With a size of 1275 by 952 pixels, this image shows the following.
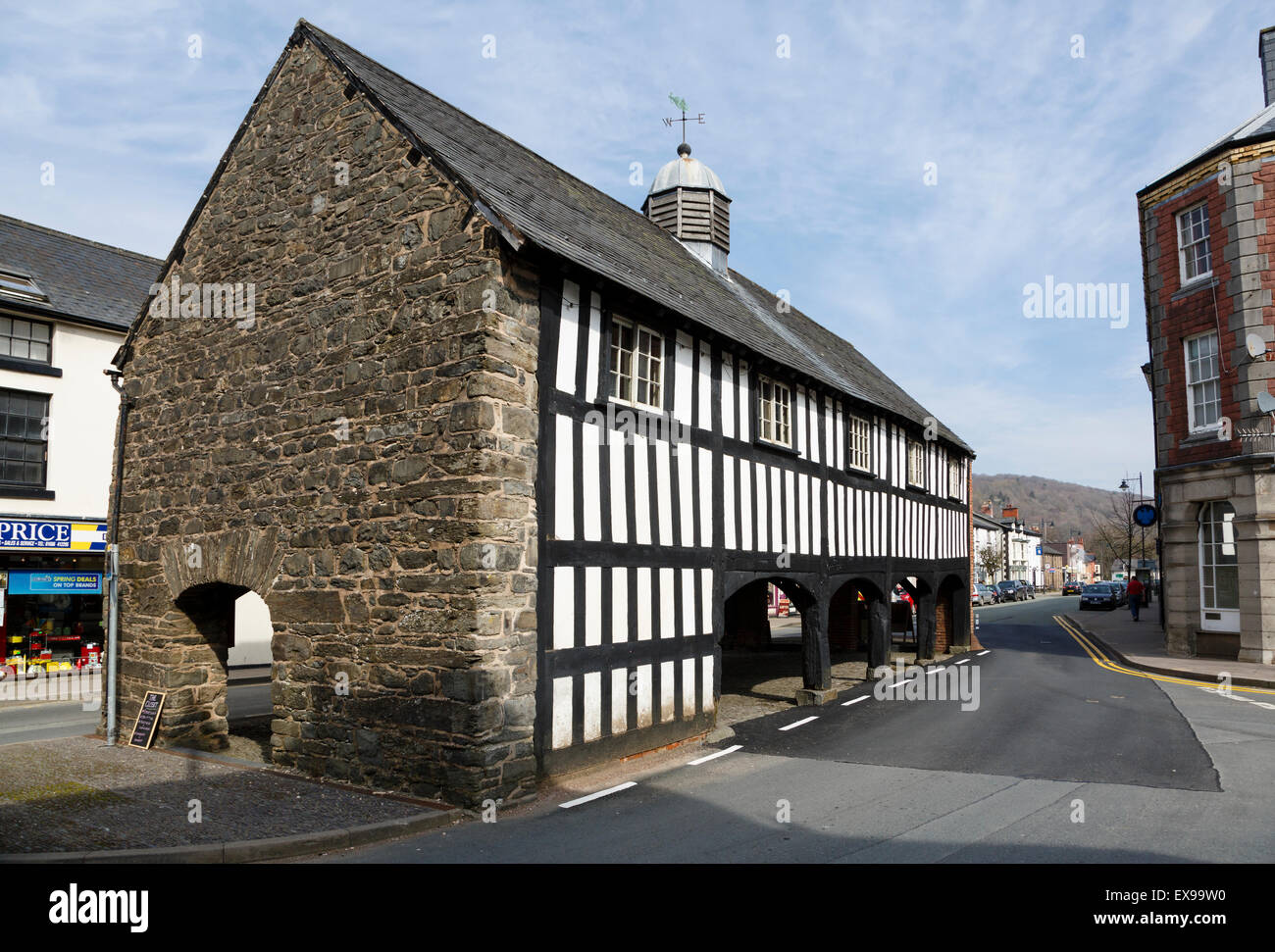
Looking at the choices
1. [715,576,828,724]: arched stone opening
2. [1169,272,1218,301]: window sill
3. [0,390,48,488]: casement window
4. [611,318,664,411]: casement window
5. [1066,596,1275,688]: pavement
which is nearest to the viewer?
[611,318,664,411]: casement window

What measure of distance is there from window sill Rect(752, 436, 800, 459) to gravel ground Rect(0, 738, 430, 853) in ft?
23.4

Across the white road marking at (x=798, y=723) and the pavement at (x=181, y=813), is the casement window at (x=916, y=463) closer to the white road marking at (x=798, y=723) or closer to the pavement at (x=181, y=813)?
the white road marking at (x=798, y=723)

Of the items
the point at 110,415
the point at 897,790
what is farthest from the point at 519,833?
the point at 110,415

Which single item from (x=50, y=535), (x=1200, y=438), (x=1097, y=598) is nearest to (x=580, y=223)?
(x=50, y=535)

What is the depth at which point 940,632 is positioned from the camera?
77.6ft

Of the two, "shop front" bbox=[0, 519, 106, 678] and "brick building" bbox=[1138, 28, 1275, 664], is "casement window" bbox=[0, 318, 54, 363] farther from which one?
"brick building" bbox=[1138, 28, 1275, 664]

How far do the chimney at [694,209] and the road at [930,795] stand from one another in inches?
424

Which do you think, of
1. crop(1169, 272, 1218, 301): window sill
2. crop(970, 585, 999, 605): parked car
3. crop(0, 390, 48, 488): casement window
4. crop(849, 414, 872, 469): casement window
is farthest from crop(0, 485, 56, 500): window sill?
crop(970, 585, 999, 605): parked car

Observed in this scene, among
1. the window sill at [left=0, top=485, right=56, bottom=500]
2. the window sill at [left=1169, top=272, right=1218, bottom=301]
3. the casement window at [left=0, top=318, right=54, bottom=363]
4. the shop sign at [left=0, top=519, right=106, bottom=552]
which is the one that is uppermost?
the window sill at [left=1169, top=272, right=1218, bottom=301]

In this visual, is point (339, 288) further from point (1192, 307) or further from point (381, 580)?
point (1192, 307)

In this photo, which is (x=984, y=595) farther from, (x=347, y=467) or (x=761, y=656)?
(x=347, y=467)

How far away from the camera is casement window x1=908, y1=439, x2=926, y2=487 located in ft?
64.8

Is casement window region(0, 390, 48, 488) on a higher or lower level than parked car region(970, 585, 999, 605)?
higher

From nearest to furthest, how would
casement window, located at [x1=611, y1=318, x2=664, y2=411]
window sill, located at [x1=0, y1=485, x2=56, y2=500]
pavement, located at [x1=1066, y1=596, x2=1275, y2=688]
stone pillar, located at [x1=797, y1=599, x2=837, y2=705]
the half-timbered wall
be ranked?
the half-timbered wall → casement window, located at [x1=611, y1=318, x2=664, y2=411] → stone pillar, located at [x1=797, y1=599, x2=837, y2=705] → pavement, located at [x1=1066, y1=596, x2=1275, y2=688] → window sill, located at [x1=0, y1=485, x2=56, y2=500]
